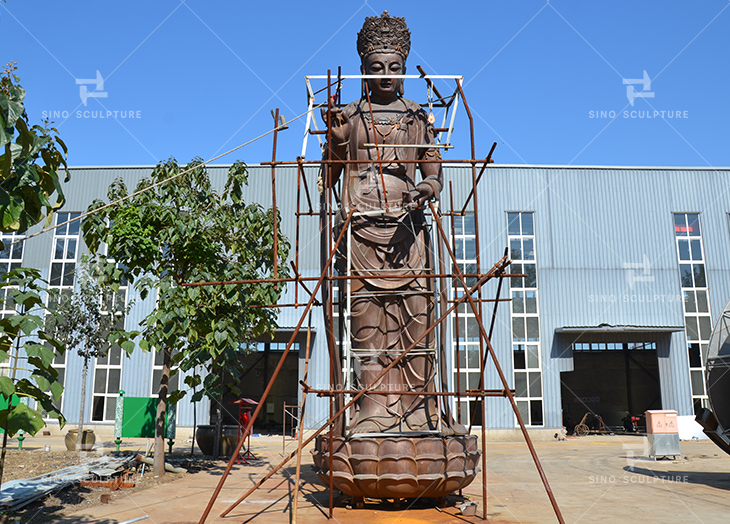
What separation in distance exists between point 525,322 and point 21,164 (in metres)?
21.2

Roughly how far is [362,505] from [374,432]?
2.89 feet

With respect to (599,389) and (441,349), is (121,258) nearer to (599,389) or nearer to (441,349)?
(441,349)

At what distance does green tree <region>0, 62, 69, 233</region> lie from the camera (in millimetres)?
3623

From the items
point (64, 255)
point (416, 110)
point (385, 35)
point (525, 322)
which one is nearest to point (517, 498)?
point (416, 110)

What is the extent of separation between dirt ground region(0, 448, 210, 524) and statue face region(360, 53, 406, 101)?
7032 mm

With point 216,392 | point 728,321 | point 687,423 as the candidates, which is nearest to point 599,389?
point 687,423

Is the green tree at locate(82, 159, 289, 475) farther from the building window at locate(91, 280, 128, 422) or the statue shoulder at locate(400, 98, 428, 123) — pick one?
the building window at locate(91, 280, 128, 422)

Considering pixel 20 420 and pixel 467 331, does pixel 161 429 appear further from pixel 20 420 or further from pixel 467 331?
pixel 467 331

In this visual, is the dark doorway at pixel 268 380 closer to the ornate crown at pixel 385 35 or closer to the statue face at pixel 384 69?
the statue face at pixel 384 69

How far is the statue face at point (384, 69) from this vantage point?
9.02m

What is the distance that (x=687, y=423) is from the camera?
73.8 ft

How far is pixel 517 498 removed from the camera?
8.67 meters

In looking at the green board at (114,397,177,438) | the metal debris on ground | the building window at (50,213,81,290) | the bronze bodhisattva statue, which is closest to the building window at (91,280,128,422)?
the building window at (50,213,81,290)

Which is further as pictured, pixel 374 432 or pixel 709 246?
pixel 709 246
